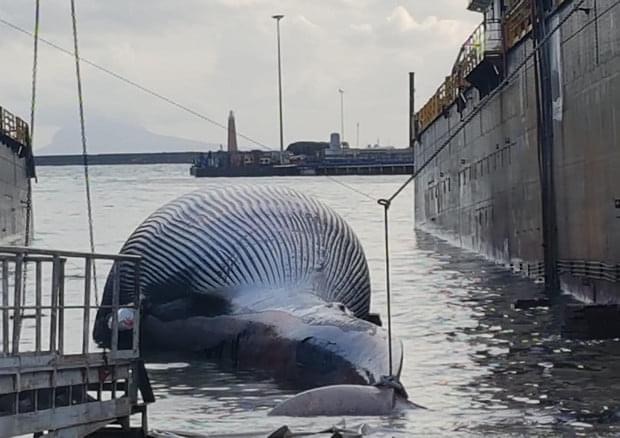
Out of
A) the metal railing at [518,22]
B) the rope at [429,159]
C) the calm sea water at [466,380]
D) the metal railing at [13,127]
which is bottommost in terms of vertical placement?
the calm sea water at [466,380]

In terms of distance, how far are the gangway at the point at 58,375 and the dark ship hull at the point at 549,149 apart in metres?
9.41

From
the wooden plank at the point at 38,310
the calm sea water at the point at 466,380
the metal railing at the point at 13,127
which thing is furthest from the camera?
the metal railing at the point at 13,127

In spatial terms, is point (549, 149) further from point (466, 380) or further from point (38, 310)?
point (38, 310)

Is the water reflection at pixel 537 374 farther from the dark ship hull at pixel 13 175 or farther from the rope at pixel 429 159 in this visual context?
the dark ship hull at pixel 13 175

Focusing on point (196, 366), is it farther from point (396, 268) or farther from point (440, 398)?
point (396, 268)

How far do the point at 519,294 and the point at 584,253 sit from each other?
160 inches

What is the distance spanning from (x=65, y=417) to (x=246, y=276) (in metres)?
7.78

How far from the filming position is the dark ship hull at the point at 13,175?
166 feet

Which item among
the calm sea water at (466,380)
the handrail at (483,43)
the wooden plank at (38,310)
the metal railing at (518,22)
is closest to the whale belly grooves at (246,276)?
the calm sea water at (466,380)

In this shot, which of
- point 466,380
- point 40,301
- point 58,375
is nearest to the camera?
point 58,375

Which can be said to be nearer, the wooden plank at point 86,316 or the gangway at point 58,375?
the gangway at point 58,375

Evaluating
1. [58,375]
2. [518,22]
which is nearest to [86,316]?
[58,375]

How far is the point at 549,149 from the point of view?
1005 inches

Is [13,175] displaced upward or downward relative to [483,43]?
downward
